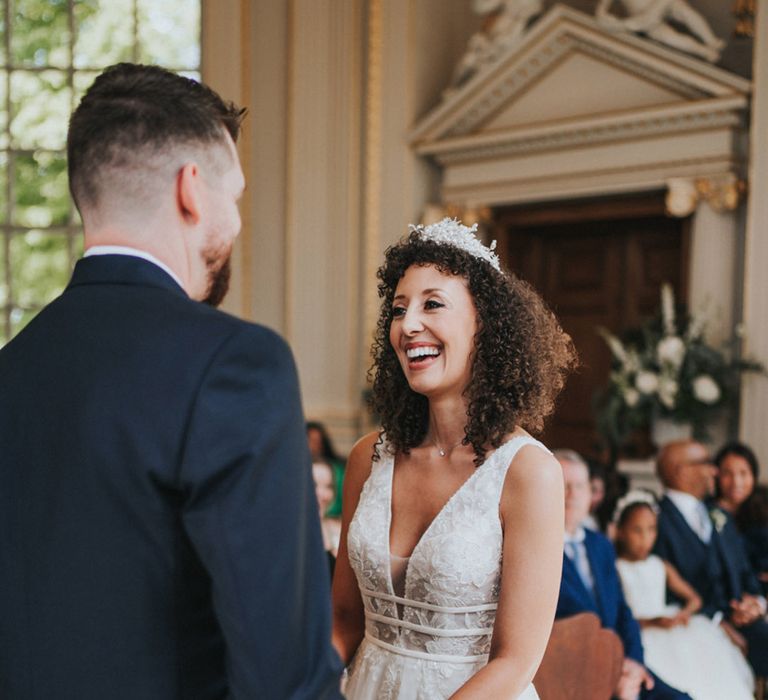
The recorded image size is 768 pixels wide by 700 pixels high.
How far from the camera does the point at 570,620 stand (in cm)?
272

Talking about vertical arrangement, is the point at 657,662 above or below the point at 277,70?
below

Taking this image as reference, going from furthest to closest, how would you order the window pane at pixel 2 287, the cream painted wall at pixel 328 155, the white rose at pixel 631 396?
the window pane at pixel 2 287 < the cream painted wall at pixel 328 155 < the white rose at pixel 631 396

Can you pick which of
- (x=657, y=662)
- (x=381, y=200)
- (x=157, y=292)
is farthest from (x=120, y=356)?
(x=381, y=200)

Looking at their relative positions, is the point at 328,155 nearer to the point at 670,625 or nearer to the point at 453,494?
the point at 670,625

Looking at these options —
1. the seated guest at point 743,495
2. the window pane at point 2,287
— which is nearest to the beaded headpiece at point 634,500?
the seated guest at point 743,495

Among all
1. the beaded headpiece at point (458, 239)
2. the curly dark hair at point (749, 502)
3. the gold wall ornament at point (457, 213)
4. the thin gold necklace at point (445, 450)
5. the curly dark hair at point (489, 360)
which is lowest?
the curly dark hair at point (749, 502)

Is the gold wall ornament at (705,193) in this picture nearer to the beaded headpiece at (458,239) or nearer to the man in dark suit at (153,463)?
the beaded headpiece at (458,239)

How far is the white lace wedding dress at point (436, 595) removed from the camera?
2.08 meters

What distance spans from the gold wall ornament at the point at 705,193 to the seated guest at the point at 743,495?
198 cm

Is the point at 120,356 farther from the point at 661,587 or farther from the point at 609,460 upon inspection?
the point at 609,460

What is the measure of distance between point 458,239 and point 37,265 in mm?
7930

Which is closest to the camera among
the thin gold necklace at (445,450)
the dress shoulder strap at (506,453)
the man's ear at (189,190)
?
the man's ear at (189,190)

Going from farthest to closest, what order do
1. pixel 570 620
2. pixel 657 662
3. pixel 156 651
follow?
pixel 657 662, pixel 570 620, pixel 156 651

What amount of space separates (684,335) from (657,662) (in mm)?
3072
